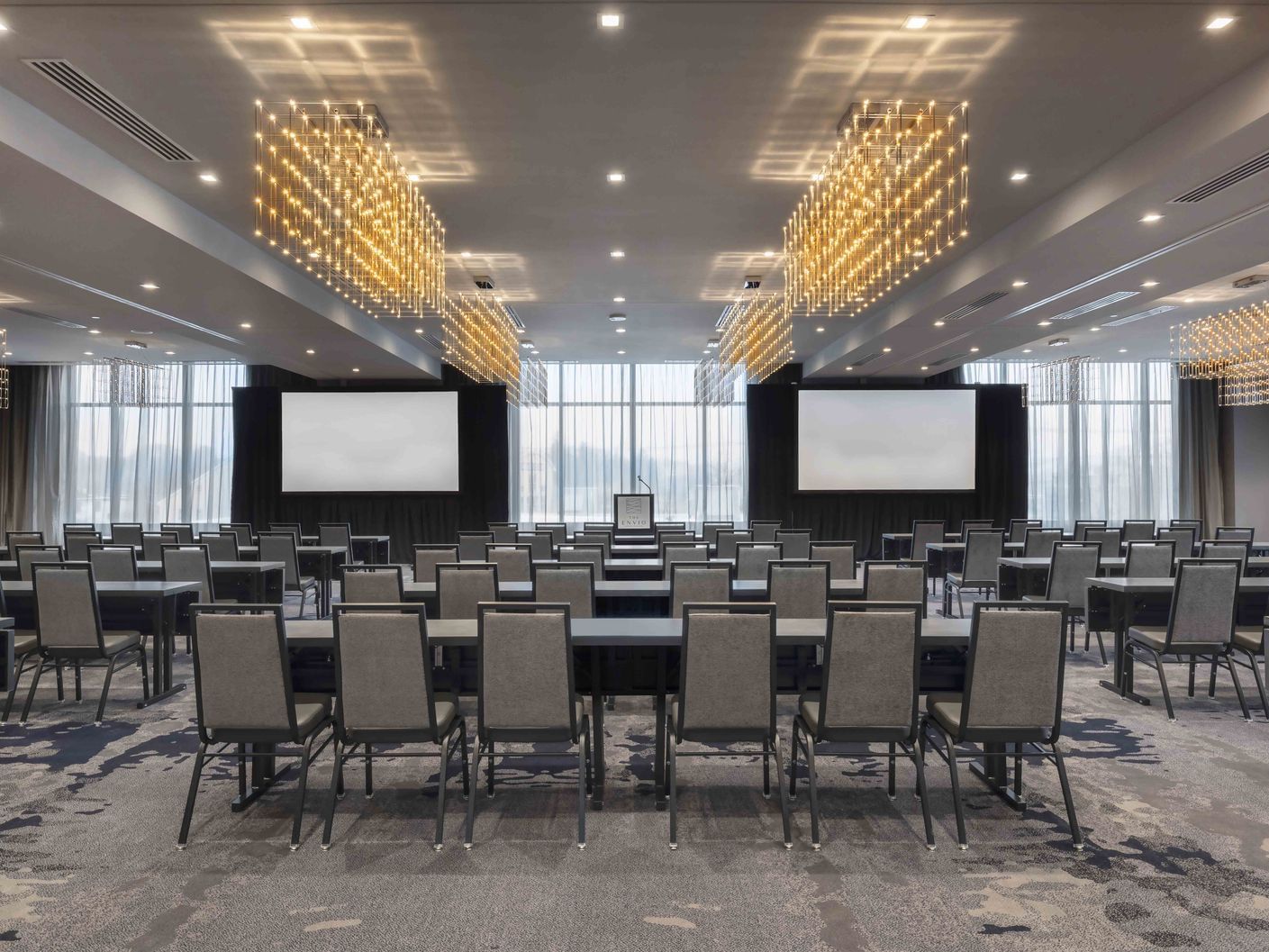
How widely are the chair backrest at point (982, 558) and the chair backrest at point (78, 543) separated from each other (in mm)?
8873

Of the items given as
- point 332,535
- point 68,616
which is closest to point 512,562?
point 68,616

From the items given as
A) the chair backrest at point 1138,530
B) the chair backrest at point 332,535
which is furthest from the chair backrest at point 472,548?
the chair backrest at point 1138,530

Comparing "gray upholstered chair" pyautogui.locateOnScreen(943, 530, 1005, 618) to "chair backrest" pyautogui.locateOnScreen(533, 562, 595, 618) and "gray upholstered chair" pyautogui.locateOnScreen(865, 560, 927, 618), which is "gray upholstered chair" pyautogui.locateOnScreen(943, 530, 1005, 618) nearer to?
"gray upholstered chair" pyautogui.locateOnScreen(865, 560, 927, 618)

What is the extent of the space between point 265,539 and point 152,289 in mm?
2813

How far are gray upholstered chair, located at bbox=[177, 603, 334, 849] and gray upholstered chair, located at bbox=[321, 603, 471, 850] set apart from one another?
21 centimetres

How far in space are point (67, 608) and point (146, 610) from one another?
1.07 m

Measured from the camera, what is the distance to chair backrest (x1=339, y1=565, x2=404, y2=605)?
5109 mm

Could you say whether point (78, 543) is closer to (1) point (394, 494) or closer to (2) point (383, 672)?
(1) point (394, 494)

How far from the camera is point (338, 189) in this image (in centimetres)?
476

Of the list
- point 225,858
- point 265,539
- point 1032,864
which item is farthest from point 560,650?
point 265,539

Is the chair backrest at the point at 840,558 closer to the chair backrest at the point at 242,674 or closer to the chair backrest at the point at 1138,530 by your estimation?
the chair backrest at the point at 242,674

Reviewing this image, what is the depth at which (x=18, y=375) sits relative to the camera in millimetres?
15422

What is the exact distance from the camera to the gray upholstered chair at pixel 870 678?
11.0 feet

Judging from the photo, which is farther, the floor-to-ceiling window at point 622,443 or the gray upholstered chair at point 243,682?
the floor-to-ceiling window at point 622,443
